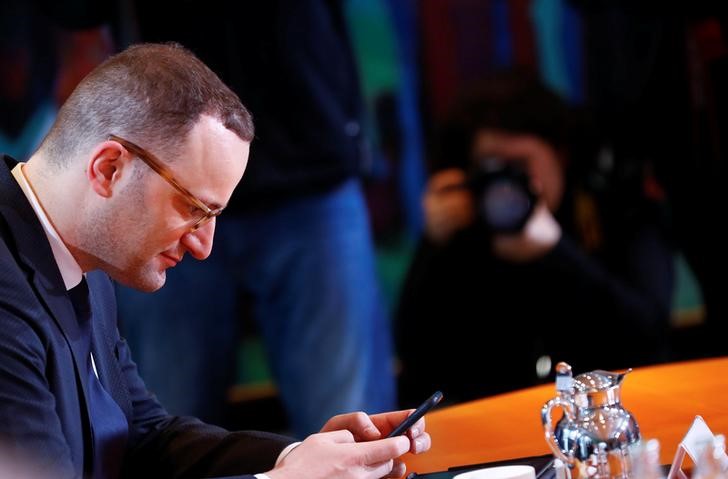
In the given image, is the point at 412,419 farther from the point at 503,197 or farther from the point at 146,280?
the point at 503,197

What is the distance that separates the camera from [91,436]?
1622 mm

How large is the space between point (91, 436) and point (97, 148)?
0.41m

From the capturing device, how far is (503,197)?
107 inches

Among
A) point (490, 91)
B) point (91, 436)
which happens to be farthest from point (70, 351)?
point (490, 91)

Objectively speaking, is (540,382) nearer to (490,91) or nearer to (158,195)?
(490,91)

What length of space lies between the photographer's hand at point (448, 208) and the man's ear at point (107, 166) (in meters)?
1.32

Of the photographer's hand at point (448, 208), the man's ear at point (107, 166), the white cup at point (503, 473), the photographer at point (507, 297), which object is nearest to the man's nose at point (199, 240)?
the man's ear at point (107, 166)

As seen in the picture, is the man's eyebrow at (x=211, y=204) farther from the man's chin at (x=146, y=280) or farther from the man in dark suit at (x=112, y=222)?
the man's chin at (x=146, y=280)

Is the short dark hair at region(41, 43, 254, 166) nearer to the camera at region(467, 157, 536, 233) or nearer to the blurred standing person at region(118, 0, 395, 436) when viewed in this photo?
the camera at region(467, 157, 536, 233)

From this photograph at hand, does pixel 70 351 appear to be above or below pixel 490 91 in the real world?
below

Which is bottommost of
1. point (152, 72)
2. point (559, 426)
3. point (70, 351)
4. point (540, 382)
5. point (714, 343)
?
point (714, 343)

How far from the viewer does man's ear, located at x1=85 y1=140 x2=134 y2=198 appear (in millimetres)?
1585

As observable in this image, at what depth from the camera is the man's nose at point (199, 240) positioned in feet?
5.51

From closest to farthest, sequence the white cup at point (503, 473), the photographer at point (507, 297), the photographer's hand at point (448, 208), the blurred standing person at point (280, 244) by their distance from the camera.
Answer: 1. the white cup at point (503, 473)
2. the photographer at point (507, 297)
3. the photographer's hand at point (448, 208)
4. the blurred standing person at point (280, 244)
